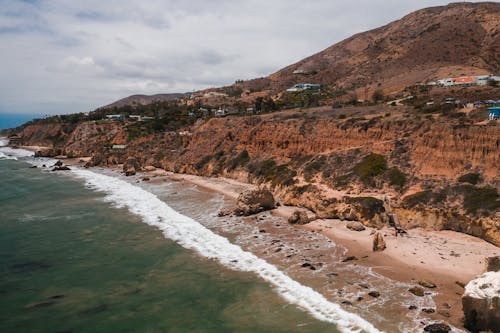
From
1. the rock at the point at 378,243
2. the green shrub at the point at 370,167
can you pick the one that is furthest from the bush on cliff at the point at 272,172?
the rock at the point at 378,243

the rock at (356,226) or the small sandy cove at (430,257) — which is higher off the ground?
the rock at (356,226)

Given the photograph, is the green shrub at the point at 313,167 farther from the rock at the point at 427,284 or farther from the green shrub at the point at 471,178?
the rock at the point at 427,284

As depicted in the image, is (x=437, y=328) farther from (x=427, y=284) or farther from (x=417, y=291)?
(x=427, y=284)

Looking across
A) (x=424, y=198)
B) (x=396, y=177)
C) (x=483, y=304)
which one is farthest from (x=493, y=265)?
(x=396, y=177)

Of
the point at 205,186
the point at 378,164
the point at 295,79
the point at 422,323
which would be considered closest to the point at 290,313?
the point at 422,323

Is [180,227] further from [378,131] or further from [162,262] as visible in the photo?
[378,131]

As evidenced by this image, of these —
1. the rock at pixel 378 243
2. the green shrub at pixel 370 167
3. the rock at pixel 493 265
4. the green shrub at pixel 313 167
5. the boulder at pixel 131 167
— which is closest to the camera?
the rock at pixel 493 265

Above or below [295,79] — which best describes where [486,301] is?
below

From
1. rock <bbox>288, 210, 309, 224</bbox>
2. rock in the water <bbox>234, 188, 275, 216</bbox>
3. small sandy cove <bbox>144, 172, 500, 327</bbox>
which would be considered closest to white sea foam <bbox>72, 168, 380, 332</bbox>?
small sandy cove <bbox>144, 172, 500, 327</bbox>
